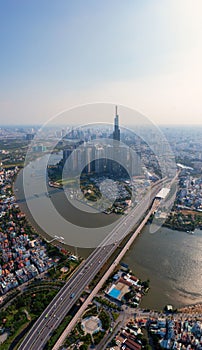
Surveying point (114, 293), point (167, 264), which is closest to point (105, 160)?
point (167, 264)

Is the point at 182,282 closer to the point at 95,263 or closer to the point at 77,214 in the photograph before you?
the point at 95,263

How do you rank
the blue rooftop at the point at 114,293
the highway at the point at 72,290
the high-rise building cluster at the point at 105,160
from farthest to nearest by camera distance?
the high-rise building cluster at the point at 105,160, the blue rooftop at the point at 114,293, the highway at the point at 72,290

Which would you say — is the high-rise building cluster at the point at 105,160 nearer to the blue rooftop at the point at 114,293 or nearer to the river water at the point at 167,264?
the river water at the point at 167,264

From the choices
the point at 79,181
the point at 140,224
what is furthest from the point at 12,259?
the point at 79,181

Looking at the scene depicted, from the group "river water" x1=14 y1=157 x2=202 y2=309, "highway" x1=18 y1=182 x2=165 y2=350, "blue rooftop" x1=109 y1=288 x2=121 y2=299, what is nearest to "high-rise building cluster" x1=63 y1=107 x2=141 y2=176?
"river water" x1=14 y1=157 x2=202 y2=309

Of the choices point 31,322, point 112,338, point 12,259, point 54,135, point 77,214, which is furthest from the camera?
point 54,135

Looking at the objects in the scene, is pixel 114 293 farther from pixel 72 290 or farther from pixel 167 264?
pixel 167 264

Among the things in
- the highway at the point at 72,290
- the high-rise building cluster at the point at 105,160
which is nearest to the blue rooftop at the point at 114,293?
the highway at the point at 72,290
